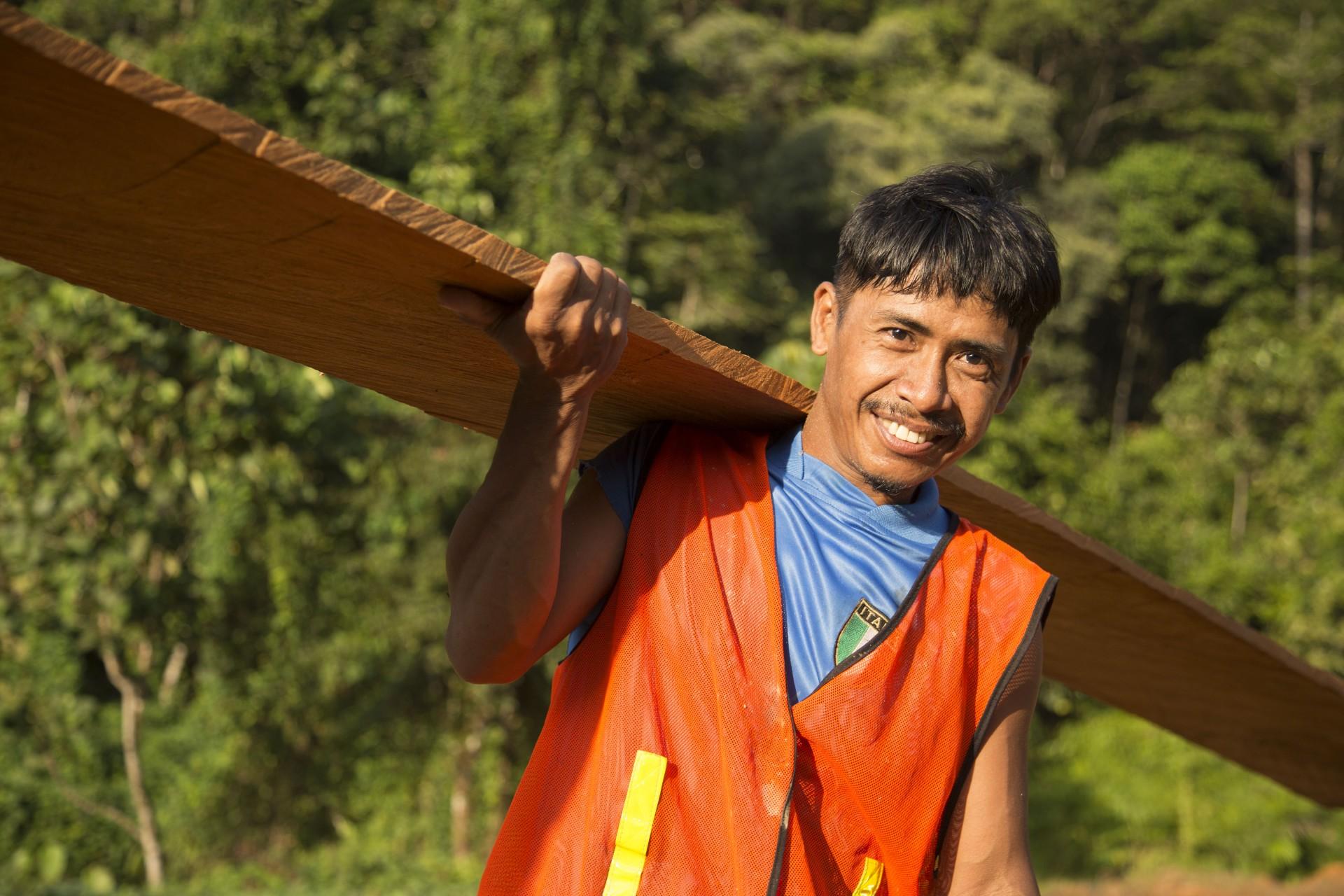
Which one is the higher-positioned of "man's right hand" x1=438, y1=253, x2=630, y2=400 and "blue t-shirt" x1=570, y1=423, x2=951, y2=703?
"man's right hand" x1=438, y1=253, x2=630, y2=400

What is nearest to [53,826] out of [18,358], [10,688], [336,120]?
[10,688]

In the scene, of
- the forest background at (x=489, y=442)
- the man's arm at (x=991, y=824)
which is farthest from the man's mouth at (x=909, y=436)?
the forest background at (x=489, y=442)

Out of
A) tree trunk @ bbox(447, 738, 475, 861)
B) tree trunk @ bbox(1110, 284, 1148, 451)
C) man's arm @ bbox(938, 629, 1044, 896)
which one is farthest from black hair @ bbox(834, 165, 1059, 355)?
tree trunk @ bbox(1110, 284, 1148, 451)

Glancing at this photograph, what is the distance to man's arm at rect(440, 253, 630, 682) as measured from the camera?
46.9 inches

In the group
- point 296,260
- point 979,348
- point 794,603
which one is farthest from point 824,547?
point 296,260

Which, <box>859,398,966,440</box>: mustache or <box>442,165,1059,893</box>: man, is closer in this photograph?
<box>442,165,1059,893</box>: man

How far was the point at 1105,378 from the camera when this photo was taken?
87.8ft

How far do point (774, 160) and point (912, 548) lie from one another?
75.0ft

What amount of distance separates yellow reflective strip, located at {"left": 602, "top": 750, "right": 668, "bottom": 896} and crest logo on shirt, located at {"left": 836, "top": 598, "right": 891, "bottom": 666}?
0.81 feet

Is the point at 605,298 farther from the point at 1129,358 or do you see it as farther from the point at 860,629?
the point at 1129,358

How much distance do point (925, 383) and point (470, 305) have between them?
1.80 ft

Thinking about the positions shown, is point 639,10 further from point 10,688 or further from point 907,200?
point 907,200

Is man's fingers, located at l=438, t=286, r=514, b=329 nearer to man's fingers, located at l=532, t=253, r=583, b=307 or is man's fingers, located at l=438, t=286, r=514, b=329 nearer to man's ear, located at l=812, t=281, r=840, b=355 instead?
man's fingers, located at l=532, t=253, r=583, b=307

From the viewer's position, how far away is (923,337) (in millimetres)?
1547
